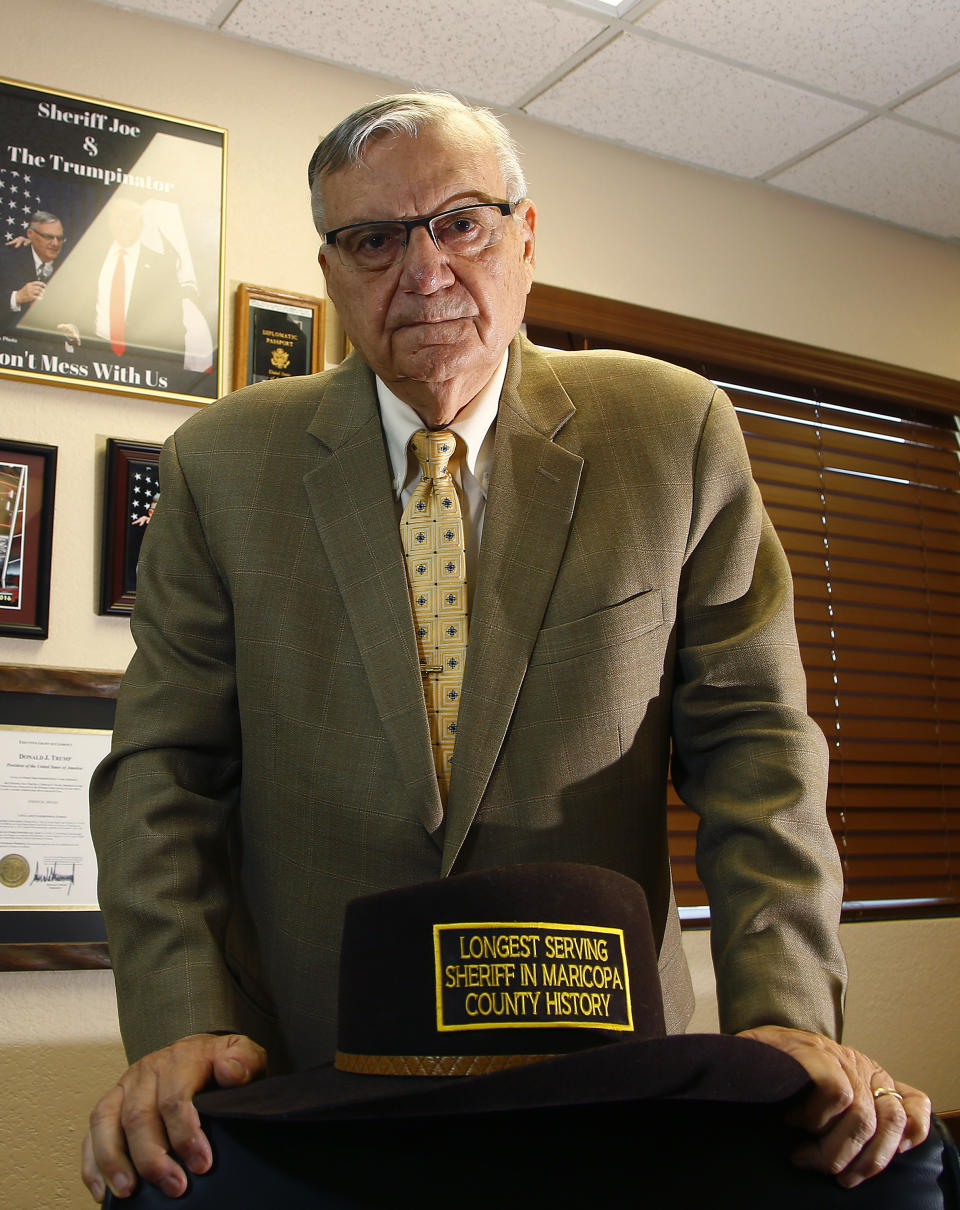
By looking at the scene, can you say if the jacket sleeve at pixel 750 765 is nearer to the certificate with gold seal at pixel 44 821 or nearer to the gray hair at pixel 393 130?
the gray hair at pixel 393 130

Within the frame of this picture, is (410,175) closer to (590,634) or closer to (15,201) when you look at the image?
Answer: (590,634)

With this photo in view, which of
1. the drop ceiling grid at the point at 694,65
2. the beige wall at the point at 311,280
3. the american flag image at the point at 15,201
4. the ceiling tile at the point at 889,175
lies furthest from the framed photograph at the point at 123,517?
the ceiling tile at the point at 889,175

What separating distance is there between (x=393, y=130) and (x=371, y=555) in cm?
47

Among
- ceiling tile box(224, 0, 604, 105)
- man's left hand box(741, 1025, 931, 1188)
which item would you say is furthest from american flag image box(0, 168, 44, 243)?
man's left hand box(741, 1025, 931, 1188)

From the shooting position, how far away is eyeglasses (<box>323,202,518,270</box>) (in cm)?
133

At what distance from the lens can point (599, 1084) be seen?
74cm

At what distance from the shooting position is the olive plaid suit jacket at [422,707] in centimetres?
117

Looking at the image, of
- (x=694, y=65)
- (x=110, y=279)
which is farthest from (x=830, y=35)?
(x=110, y=279)

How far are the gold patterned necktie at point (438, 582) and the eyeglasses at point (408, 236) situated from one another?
0.20 meters

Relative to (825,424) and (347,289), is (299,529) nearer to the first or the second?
(347,289)

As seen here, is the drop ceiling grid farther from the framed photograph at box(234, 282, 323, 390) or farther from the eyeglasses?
the eyeglasses

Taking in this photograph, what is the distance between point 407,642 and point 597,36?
2.06 meters

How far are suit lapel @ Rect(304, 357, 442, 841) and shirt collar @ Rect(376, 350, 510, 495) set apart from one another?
23 mm
